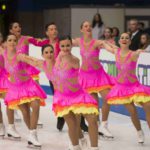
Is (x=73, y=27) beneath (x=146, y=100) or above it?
above

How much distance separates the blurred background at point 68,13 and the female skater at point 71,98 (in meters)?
9.17

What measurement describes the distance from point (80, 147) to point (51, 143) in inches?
34.4

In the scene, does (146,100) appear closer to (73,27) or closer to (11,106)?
(11,106)

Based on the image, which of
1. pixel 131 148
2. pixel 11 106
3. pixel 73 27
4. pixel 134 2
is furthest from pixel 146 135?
pixel 134 2

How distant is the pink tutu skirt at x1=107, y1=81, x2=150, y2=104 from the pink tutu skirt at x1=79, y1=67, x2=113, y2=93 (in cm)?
32

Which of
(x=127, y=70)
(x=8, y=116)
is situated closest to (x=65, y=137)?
(x=8, y=116)

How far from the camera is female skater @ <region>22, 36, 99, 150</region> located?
17.4ft

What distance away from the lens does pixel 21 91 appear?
6238mm

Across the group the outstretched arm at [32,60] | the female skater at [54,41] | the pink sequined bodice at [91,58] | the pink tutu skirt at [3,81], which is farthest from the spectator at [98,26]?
the outstretched arm at [32,60]

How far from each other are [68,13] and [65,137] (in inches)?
334

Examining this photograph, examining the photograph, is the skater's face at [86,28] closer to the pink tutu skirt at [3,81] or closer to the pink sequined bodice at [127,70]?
the pink sequined bodice at [127,70]

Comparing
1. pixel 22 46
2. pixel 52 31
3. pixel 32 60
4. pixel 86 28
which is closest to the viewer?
pixel 32 60

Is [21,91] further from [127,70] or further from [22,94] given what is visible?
[127,70]

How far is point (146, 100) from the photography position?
6.06m
